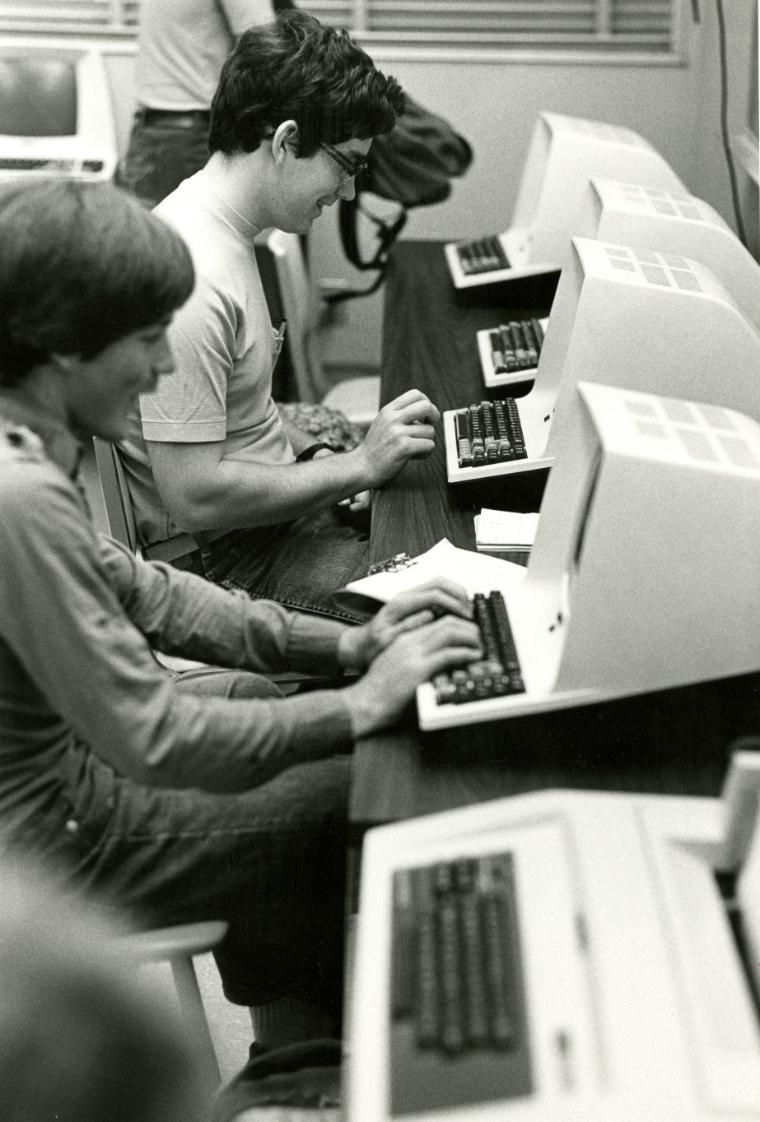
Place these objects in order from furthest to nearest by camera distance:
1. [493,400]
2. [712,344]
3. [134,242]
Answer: [493,400] → [712,344] → [134,242]

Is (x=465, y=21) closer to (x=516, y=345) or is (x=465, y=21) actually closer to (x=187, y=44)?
(x=187, y=44)

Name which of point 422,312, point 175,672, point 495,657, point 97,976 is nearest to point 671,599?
point 495,657

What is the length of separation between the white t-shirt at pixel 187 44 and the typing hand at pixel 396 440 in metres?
1.01

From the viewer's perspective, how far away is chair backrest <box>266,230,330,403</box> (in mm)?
2582

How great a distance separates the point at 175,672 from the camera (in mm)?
1854

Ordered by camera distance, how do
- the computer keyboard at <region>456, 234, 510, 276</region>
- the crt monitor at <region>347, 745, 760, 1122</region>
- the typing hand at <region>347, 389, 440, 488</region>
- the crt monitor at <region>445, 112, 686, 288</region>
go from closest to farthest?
the crt monitor at <region>347, 745, 760, 1122</region> < the typing hand at <region>347, 389, 440, 488</region> < the crt monitor at <region>445, 112, 686, 288</region> < the computer keyboard at <region>456, 234, 510, 276</region>

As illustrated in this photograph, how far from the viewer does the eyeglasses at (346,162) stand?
1.87 metres

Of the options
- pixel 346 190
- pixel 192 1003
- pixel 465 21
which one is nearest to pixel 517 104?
pixel 465 21

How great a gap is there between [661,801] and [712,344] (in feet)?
2.77

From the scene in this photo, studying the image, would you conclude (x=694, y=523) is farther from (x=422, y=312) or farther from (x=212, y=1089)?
(x=422, y=312)

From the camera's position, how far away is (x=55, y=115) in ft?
11.8

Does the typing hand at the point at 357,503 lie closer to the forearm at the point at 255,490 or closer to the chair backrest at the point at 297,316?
the forearm at the point at 255,490

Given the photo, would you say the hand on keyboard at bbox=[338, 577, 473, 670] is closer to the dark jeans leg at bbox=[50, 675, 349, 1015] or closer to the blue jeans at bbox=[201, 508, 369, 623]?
the dark jeans leg at bbox=[50, 675, 349, 1015]

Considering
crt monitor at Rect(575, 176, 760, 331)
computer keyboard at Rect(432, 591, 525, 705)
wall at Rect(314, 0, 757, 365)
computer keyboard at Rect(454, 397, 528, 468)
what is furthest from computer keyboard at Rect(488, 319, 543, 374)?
wall at Rect(314, 0, 757, 365)
